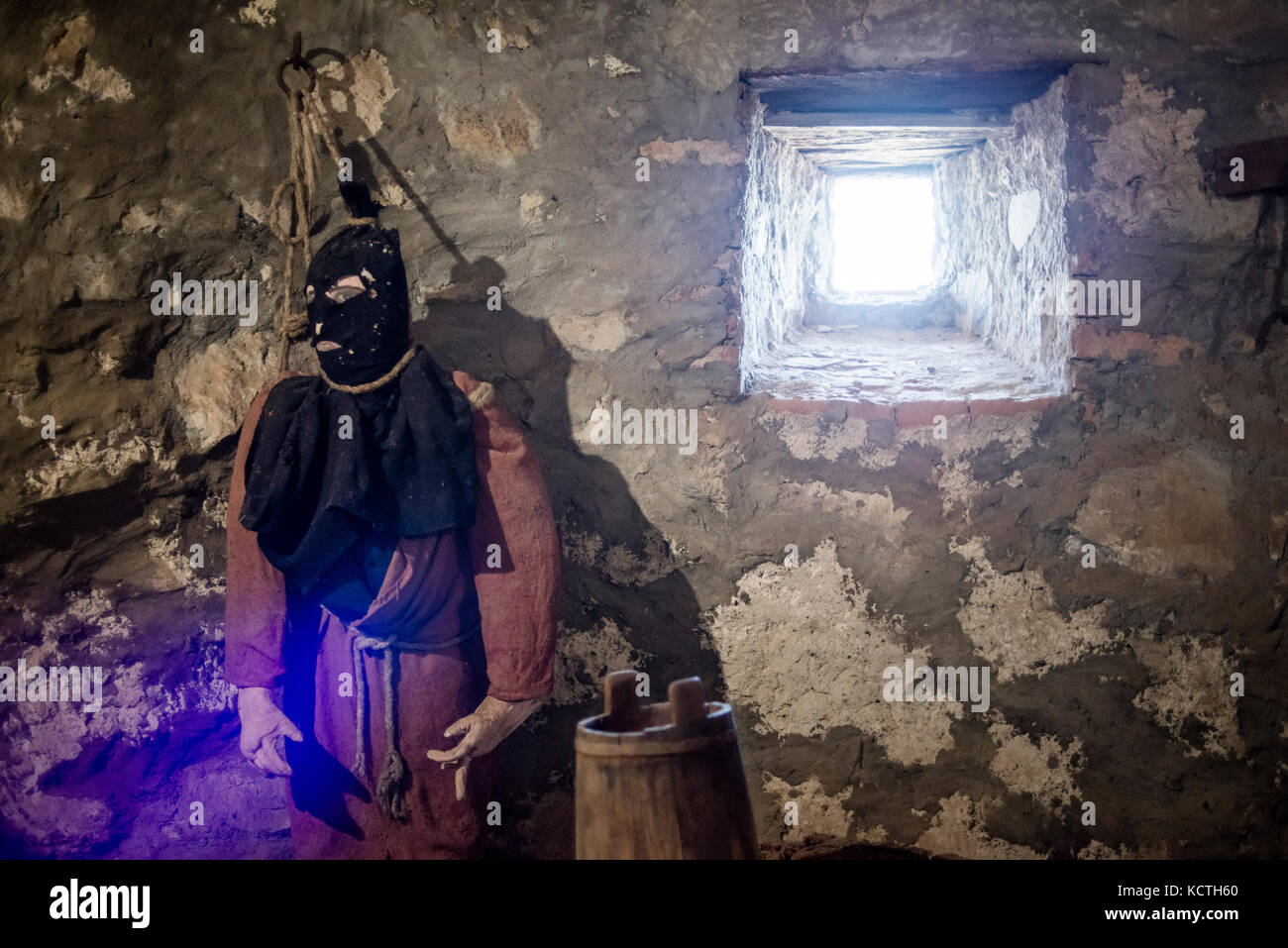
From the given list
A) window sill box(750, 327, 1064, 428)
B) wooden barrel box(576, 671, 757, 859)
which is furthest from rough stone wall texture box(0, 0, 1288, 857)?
wooden barrel box(576, 671, 757, 859)

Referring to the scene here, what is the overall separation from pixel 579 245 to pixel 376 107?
62 centimetres

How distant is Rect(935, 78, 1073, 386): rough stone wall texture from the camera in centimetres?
241

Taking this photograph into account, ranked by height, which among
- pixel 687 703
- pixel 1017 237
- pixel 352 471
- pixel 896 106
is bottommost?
pixel 687 703

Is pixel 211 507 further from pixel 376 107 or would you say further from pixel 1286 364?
pixel 1286 364

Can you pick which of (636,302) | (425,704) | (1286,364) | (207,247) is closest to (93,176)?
(207,247)

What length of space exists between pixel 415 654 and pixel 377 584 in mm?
161

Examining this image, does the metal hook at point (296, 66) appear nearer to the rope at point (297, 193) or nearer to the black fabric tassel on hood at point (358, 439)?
the rope at point (297, 193)

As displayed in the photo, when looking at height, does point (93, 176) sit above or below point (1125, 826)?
above

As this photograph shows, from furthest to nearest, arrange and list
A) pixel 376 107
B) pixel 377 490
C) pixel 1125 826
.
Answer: pixel 376 107 < pixel 1125 826 < pixel 377 490

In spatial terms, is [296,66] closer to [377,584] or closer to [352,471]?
[352,471]

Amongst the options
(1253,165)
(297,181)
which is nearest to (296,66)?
(297,181)

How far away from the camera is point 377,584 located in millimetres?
1960

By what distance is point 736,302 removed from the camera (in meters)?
2.40

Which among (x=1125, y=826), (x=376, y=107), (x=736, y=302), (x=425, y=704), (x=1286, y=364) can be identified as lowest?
(x=1125, y=826)
